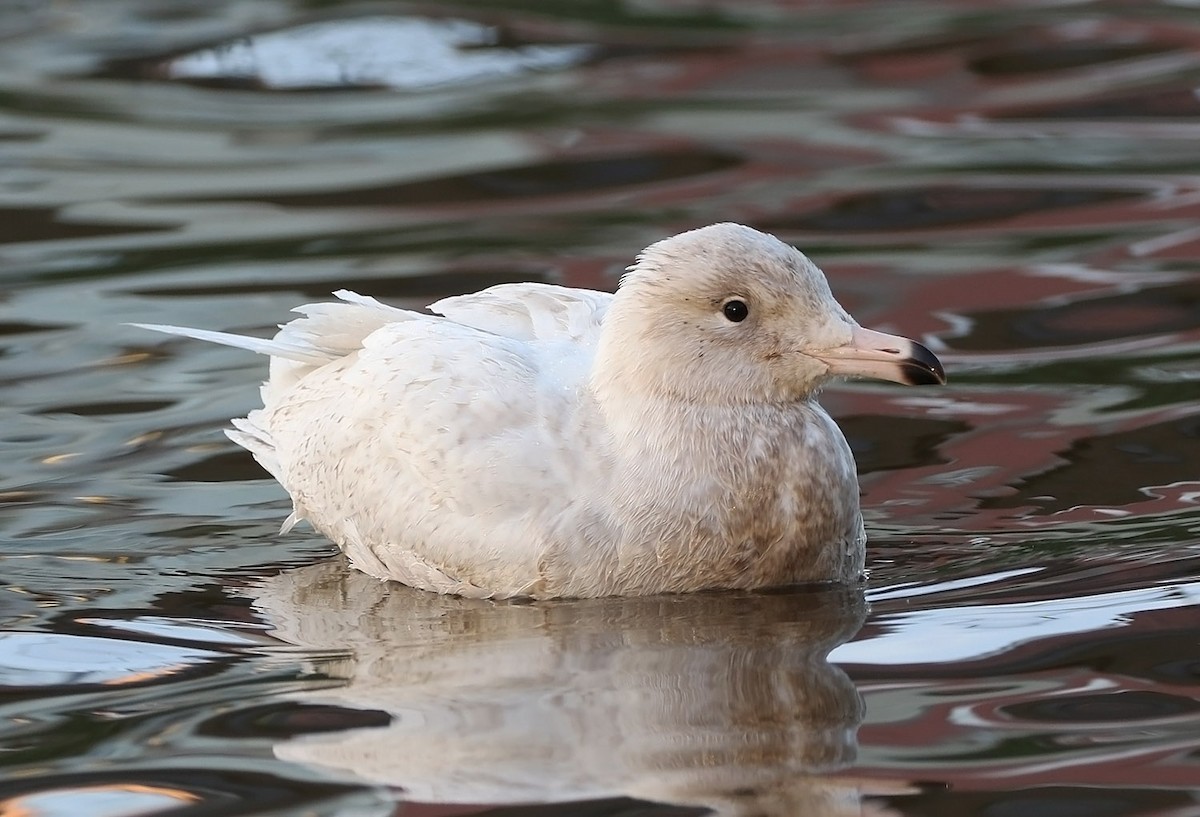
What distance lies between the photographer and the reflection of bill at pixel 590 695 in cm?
434

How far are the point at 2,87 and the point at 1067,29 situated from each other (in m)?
6.13

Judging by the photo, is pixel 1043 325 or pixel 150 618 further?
pixel 1043 325

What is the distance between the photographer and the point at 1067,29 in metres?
12.3

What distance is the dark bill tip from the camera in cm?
538

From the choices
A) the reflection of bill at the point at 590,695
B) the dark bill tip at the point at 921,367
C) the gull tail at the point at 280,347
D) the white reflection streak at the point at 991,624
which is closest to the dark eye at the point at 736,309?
the dark bill tip at the point at 921,367

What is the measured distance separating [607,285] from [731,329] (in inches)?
129

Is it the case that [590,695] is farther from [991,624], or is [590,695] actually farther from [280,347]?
[280,347]

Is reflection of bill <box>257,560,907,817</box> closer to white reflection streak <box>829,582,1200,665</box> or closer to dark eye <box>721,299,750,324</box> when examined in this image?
white reflection streak <box>829,582,1200,665</box>

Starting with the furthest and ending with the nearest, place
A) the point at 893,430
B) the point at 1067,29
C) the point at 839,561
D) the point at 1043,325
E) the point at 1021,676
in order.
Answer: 1. the point at 1067,29
2. the point at 1043,325
3. the point at 893,430
4. the point at 839,561
5. the point at 1021,676

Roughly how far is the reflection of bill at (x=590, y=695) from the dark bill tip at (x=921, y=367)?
60 centimetres

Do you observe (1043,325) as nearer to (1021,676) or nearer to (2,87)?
(1021,676)

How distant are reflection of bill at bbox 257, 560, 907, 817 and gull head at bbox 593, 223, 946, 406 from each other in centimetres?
56

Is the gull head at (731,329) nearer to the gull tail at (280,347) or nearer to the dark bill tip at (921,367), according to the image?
the dark bill tip at (921,367)

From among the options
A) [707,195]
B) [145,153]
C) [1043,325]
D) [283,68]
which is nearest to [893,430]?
[1043,325]
